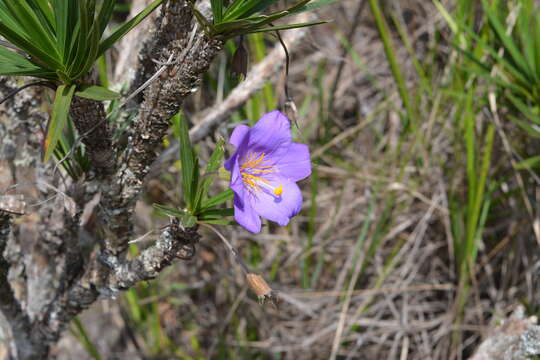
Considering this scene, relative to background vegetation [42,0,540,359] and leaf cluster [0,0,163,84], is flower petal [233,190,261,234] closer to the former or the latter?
leaf cluster [0,0,163,84]

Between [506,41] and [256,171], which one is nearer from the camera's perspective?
[256,171]

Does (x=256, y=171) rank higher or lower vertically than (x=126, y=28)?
lower

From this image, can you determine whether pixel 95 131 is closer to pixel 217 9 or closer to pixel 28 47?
pixel 28 47

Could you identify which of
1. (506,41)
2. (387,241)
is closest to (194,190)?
(506,41)

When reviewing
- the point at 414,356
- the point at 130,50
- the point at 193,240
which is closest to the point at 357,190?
the point at 414,356

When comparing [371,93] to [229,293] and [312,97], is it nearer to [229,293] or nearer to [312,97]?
[312,97]

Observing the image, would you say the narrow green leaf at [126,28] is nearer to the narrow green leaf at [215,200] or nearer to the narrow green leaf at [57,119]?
the narrow green leaf at [57,119]
